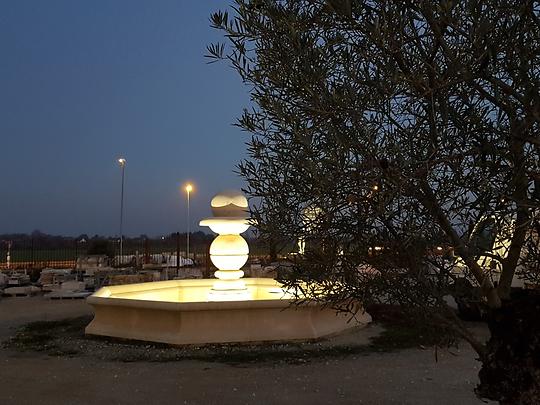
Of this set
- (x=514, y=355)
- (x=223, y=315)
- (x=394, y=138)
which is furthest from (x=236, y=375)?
(x=394, y=138)

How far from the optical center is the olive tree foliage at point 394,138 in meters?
3.07

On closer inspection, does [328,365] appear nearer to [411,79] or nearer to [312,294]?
[312,294]

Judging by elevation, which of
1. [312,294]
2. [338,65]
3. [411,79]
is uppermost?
[338,65]

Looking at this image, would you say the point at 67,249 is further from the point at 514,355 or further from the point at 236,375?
the point at 514,355

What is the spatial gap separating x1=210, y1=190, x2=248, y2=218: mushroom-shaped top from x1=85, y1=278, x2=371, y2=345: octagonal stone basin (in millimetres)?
2393

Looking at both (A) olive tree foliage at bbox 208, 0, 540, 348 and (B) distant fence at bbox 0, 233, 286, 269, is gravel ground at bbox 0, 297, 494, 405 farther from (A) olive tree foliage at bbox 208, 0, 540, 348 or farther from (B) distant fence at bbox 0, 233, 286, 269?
(B) distant fence at bbox 0, 233, 286, 269

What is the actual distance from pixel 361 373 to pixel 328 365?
64cm

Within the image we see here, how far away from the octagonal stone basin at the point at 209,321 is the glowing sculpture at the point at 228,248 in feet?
4.77

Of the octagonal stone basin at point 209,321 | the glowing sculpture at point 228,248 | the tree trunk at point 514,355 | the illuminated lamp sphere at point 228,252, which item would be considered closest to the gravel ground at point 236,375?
the octagonal stone basin at point 209,321

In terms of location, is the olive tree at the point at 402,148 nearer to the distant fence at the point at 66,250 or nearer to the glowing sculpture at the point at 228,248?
the glowing sculpture at the point at 228,248

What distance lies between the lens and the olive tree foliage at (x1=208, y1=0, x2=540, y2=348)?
3072mm

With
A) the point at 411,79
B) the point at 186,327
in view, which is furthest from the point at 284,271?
the point at 186,327

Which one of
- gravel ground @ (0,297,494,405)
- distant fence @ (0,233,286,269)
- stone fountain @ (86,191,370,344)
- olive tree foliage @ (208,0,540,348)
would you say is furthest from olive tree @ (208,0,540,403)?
distant fence @ (0,233,286,269)

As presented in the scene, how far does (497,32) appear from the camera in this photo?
10.8ft
